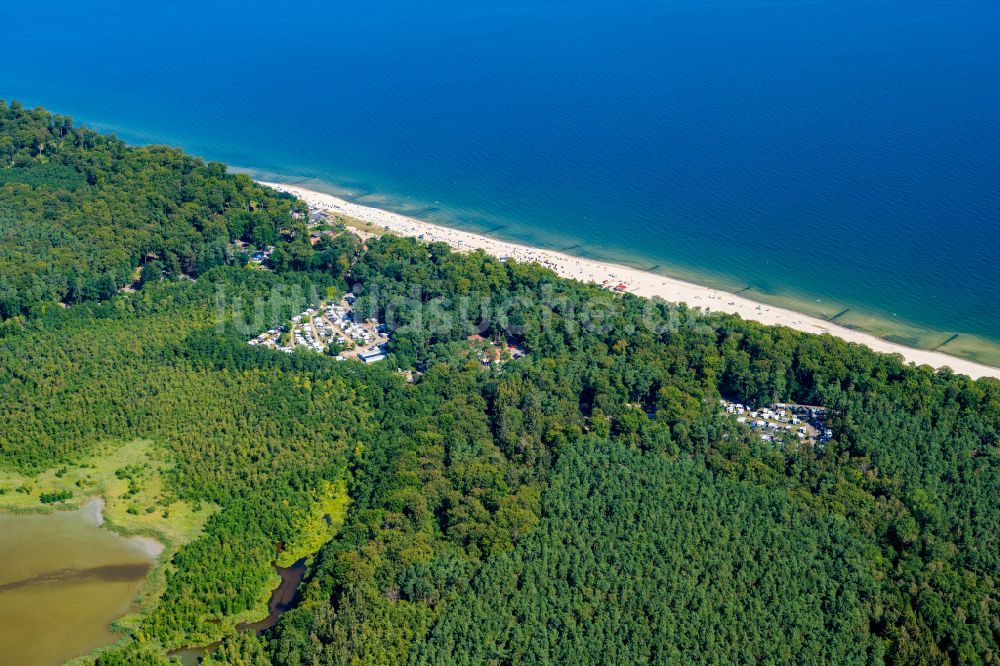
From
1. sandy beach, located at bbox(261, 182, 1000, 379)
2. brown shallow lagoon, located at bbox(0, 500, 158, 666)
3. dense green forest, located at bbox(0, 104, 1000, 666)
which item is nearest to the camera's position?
dense green forest, located at bbox(0, 104, 1000, 666)

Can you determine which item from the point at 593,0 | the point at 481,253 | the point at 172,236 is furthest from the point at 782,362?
the point at 593,0

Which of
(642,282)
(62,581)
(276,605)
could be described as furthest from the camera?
(642,282)

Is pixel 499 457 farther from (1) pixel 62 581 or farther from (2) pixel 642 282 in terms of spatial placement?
(2) pixel 642 282

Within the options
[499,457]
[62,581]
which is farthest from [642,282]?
[62,581]

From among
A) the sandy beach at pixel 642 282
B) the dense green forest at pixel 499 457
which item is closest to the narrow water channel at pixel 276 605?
the dense green forest at pixel 499 457

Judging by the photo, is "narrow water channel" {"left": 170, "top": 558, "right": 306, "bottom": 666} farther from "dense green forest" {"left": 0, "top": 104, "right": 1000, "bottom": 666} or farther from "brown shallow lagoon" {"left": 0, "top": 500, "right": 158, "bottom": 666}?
"brown shallow lagoon" {"left": 0, "top": 500, "right": 158, "bottom": 666}

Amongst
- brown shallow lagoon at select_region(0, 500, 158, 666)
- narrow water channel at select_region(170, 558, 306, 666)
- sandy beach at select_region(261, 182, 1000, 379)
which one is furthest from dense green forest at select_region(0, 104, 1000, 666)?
sandy beach at select_region(261, 182, 1000, 379)

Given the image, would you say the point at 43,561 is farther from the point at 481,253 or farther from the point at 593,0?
the point at 593,0
